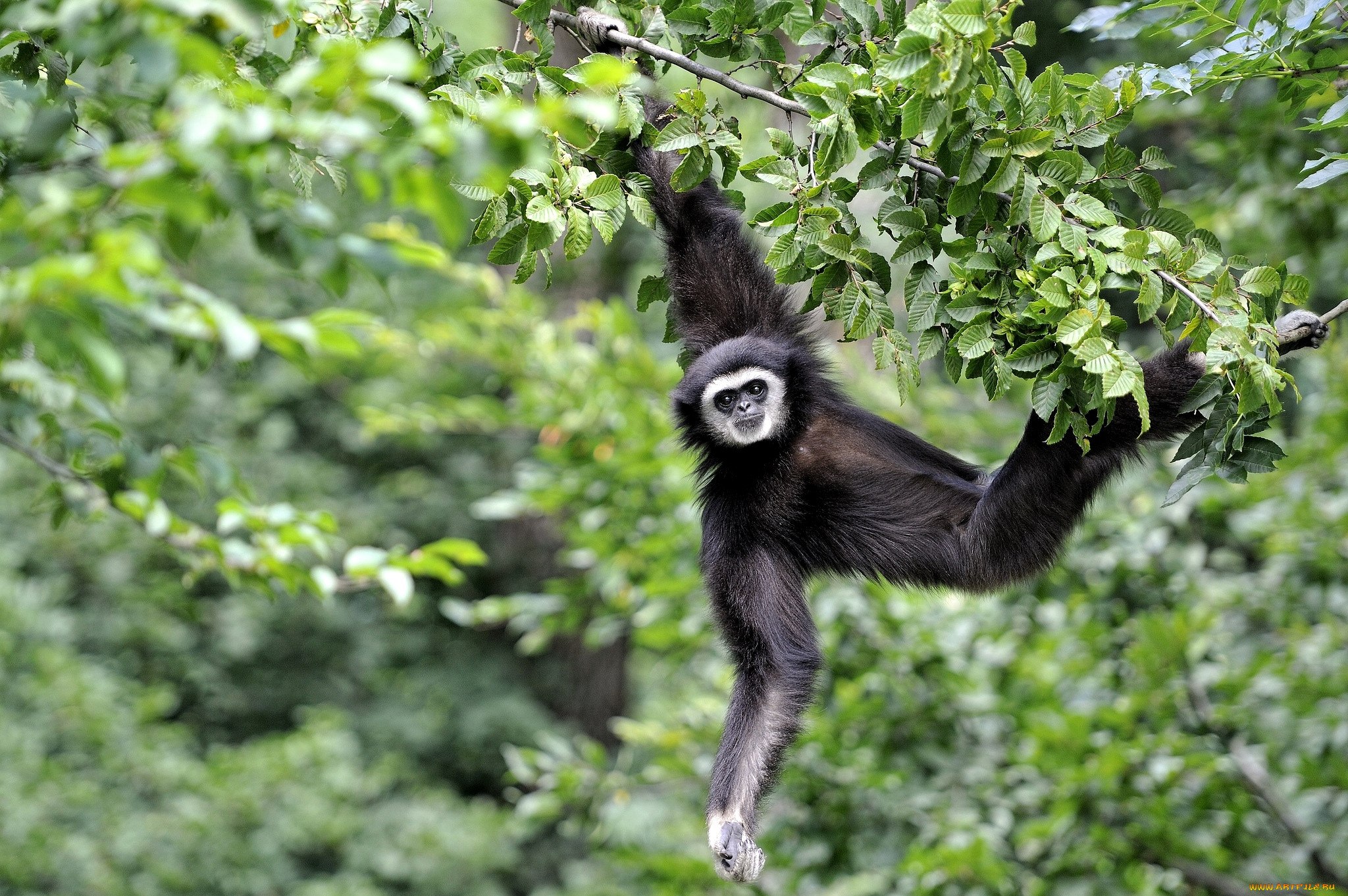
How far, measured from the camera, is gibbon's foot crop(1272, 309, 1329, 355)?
303 centimetres

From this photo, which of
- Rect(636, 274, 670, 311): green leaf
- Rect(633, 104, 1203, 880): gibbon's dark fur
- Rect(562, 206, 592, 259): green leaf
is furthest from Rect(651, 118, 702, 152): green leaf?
Rect(633, 104, 1203, 880): gibbon's dark fur

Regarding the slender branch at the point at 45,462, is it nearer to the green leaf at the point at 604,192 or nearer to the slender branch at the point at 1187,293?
the green leaf at the point at 604,192

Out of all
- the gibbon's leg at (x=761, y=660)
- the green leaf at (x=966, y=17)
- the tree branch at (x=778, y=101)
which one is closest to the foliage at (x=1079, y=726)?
the gibbon's leg at (x=761, y=660)

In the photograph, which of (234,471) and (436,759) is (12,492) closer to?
(436,759)

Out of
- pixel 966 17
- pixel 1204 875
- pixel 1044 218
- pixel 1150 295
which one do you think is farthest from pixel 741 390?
pixel 1204 875

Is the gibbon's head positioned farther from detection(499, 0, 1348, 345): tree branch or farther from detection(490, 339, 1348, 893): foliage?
detection(490, 339, 1348, 893): foliage

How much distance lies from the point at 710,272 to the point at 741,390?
49 centimetres

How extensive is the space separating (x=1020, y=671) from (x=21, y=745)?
7.27 meters

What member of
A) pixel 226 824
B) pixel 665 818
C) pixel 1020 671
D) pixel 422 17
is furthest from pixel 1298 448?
pixel 226 824

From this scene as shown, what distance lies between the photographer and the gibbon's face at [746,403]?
414cm

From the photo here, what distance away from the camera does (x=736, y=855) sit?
380 centimetres

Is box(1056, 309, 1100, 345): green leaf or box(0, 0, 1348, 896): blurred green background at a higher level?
box(1056, 309, 1100, 345): green leaf

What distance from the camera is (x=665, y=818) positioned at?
27.9 feet

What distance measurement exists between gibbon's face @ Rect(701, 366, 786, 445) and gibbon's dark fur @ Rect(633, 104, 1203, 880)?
40 mm
